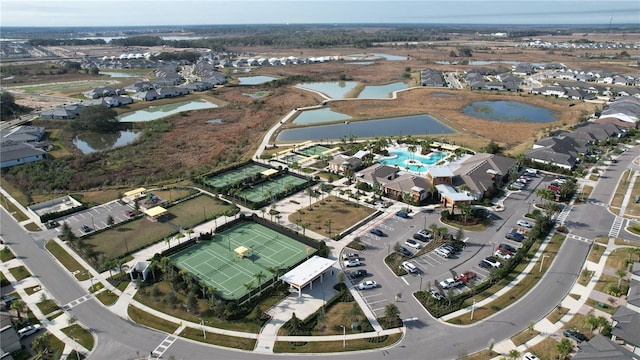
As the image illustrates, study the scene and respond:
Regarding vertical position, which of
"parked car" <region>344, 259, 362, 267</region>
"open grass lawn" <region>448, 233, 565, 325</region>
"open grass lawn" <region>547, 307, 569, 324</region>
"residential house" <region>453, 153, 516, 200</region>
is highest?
"residential house" <region>453, 153, 516, 200</region>

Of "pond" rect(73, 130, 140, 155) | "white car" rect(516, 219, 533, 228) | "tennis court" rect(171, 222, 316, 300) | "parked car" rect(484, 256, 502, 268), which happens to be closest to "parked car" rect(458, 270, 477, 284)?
"parked car" rect(484, 256, 502, 268)

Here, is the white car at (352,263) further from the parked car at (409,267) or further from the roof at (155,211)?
the roof at (155,211)

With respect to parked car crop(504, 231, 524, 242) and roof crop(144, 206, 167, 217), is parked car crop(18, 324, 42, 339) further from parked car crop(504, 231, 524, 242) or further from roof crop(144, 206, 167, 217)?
parked car crop(504, 231, 524, 242)

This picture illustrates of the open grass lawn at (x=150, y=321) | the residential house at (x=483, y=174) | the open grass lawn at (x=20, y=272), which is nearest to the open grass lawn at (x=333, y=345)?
the open grass lawn at (x=150, y=321)

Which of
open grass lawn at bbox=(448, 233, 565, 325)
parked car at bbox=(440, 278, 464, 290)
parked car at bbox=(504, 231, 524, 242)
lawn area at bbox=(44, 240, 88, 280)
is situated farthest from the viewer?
parked car at bbox=(504, 231, 524, 242)

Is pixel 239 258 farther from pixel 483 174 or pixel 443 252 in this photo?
pixel 483 174

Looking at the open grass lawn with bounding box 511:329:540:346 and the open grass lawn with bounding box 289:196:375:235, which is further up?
the open grass lawn with bounding box 289:196:375:235
